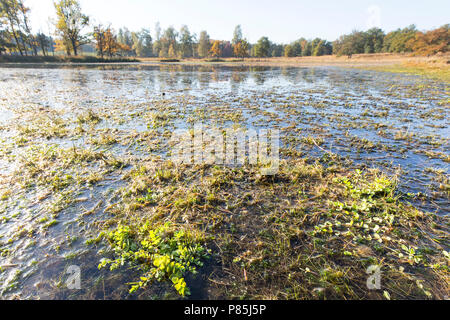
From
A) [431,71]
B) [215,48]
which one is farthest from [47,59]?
[431,71]

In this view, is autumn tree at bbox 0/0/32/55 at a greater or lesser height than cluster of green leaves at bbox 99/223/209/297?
greater

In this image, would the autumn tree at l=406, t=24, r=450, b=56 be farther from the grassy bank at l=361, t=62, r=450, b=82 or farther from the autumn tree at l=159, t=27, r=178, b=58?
the autumn tree at l=159, t=27, r=178, b=58

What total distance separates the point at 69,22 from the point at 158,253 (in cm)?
8348

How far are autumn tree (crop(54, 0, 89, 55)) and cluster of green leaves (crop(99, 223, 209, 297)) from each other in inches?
3143

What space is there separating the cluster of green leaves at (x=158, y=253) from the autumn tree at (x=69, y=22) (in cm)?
7983

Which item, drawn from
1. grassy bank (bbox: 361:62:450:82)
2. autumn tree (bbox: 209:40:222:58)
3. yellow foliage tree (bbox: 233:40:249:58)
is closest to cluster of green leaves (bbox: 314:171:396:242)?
grassy bank (bbox: 361:62:450:82)

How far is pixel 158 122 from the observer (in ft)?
29.7

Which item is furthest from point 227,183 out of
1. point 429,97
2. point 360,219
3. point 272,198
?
point 429,97

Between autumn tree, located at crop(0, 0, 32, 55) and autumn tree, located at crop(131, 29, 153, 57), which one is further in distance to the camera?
autumn tree, located at crop(131, 29, 153, 57)

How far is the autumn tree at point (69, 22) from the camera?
57.3 m

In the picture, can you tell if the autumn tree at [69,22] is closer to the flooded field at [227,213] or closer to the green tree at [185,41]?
the green tree at [185,41]

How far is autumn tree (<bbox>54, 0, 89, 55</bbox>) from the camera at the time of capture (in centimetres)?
5728
